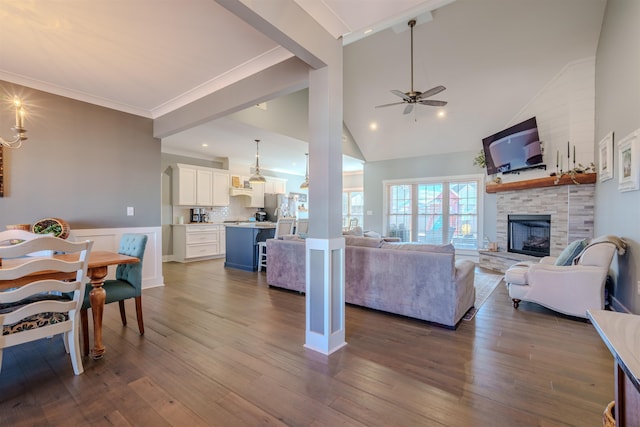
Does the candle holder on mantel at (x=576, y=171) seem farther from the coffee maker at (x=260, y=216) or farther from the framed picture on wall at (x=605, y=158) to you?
the coffee maker at (x=260, y=216)

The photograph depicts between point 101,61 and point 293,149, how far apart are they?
4512 mm

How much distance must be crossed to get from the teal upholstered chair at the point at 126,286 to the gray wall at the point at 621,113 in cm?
483

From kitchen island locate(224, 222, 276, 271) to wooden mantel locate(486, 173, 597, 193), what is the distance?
4.76 meters

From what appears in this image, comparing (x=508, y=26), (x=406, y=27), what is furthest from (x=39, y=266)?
(x=508, y=26)

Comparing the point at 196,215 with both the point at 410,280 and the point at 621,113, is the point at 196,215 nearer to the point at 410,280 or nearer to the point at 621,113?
the point at 410,280

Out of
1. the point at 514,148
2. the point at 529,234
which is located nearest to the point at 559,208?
the point at 529,234

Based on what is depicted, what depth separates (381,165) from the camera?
852 centimetres

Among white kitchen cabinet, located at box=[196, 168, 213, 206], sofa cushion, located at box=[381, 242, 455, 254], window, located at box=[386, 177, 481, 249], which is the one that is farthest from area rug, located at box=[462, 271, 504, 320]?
white kitchen cabinet, located at box=[196, 168, 213, 206]

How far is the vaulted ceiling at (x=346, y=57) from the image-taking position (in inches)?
90.3

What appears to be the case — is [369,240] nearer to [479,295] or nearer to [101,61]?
[479,295]

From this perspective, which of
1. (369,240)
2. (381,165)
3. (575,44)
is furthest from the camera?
(381,165)

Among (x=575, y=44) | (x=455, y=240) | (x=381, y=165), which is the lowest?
(x=455, y=240)

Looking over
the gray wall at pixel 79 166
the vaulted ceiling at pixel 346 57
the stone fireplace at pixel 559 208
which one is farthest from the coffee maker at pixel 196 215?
the stone fireplace at pixel 559 208

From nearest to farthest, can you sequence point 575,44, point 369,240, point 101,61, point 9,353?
point 9,353 → point 101,61 → point 369,240 → point 575,44
